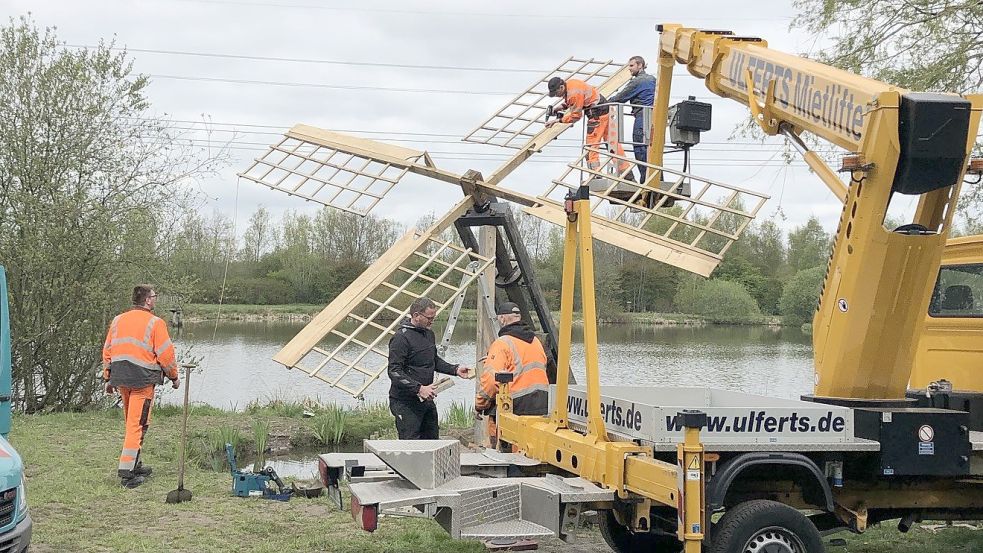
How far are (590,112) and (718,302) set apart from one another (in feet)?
109

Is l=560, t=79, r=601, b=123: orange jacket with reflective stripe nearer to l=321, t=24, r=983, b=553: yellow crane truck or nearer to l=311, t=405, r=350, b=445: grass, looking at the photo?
l=311, t=405, r=350, b=445: grass

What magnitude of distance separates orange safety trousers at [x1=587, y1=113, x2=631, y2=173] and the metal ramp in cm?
625

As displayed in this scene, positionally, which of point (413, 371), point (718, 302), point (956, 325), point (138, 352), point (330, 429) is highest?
point (718, 302)

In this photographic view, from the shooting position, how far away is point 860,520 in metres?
6.41

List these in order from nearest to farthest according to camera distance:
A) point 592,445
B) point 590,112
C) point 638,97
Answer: point 592,445
point 638,97
point 590,112

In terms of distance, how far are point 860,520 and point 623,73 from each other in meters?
9.95

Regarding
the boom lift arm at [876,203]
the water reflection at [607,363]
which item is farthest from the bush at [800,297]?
the boom lift arm at [876,203]

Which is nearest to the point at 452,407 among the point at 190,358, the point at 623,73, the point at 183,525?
the point at 190,358

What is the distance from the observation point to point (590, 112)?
1289 centimetres

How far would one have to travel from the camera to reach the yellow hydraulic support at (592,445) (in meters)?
5.43

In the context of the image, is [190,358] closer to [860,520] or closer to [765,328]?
[860,520]

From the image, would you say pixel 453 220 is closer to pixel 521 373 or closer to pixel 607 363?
pixel 521 373

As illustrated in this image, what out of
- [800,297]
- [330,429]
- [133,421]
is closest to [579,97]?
[330,429]

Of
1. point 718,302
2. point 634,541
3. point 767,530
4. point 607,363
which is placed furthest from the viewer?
point 718,302
